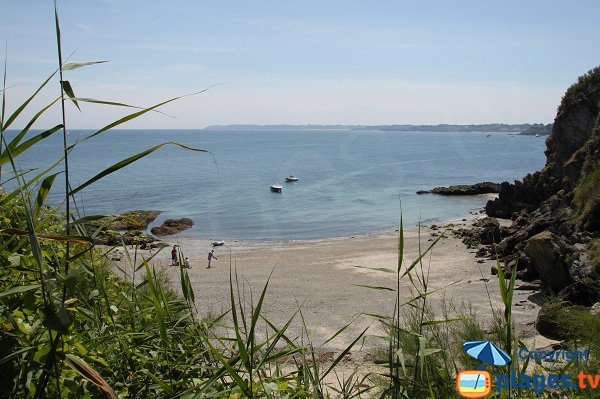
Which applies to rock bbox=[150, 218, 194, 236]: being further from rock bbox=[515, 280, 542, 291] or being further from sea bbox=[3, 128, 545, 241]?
rock bbox=[515, 280, 542, 291]

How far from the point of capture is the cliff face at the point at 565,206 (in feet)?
51.1

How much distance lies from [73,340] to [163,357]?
0.62 meters

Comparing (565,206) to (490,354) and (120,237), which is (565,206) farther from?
(120,237)

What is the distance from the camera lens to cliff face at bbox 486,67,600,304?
15586 mm

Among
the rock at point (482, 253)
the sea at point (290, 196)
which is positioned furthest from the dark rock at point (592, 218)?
Result: the sea at point (290, 196)

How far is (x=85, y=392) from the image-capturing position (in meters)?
2.20

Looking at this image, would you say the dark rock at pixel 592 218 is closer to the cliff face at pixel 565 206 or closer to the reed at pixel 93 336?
the cliff face at pixel 565 206

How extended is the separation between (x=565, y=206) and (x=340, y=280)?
395 inches

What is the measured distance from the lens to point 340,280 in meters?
23.1

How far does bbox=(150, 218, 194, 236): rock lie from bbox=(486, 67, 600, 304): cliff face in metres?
22.1

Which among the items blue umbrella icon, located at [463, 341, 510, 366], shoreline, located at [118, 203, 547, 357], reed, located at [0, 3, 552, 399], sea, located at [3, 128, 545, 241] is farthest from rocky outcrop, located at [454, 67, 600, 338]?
sea, located at [3, 128, 545, 241]

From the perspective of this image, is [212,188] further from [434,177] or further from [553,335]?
[553,335]

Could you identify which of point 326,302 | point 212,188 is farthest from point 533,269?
point 212,188

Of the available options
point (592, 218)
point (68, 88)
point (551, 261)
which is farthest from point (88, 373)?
point (592, 218)
